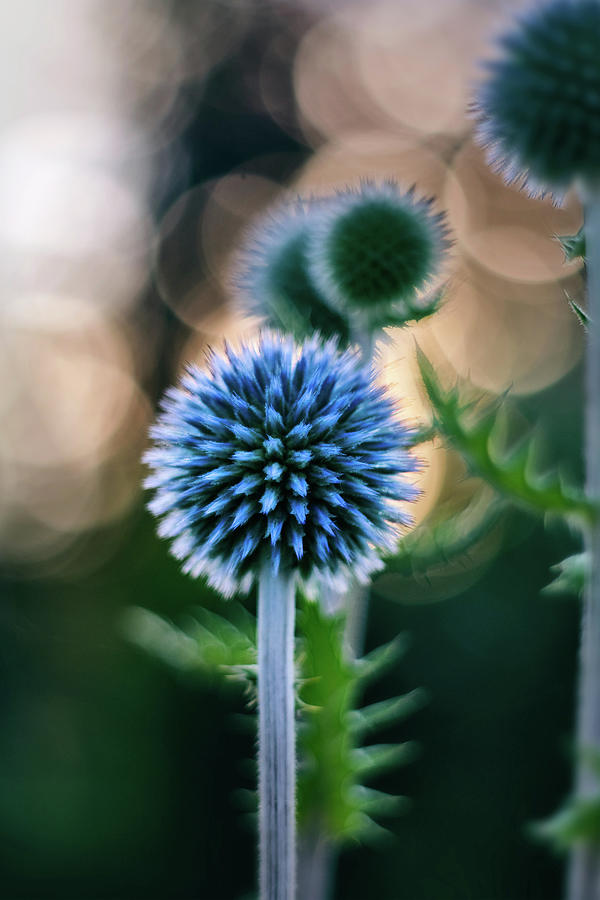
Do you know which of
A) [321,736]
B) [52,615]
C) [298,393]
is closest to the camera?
[321,736]

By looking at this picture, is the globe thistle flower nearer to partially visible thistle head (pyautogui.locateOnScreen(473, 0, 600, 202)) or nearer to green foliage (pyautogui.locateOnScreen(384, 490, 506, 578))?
green foliage (pyautogui.locateOnScreen(384, 490, 506, 578))

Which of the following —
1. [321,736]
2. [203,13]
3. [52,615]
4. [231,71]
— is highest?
[203,13]

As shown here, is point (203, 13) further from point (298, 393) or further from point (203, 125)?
point (298, 393)

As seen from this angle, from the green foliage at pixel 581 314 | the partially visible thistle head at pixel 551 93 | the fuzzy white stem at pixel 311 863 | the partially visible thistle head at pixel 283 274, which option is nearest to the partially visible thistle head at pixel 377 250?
the partially visible thistle head at pixel 283 274

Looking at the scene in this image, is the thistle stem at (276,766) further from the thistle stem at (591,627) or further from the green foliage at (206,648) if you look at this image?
the thistle stem at (591,627)

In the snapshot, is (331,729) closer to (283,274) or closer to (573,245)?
(573,245)

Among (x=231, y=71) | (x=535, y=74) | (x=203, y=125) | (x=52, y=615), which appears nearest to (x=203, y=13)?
(x=231, y=71)
